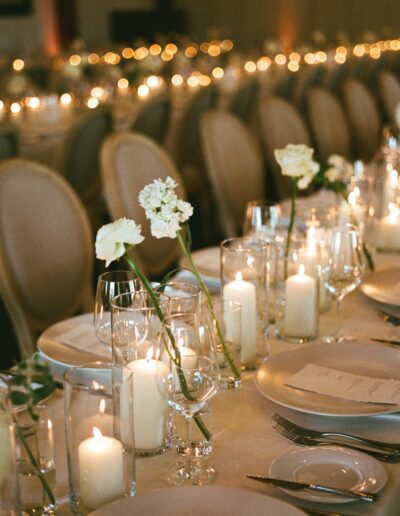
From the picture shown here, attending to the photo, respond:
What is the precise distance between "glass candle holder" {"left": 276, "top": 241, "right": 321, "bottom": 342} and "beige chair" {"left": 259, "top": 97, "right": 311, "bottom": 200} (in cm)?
241

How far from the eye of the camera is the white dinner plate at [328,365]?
149 centimetres

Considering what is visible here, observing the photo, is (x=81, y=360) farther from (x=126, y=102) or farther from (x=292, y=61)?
(x=292, y=61)

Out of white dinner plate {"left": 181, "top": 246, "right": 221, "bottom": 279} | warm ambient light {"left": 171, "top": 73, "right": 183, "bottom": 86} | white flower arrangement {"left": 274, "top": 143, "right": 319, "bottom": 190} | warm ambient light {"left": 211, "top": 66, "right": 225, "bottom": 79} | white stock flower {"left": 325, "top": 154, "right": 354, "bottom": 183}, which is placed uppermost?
warm ambient light {"left": 211, "top": 66, "right": 225, "bottom": 79}

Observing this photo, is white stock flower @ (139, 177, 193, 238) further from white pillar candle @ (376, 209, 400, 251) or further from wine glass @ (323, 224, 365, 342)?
white pillar candle @ (376, 209, 400, 251)

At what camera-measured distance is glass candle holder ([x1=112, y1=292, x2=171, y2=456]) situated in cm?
141

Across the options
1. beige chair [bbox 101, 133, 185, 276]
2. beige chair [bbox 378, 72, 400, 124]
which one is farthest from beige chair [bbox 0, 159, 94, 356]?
beige chair [bbox 378, 72, 400, 124]

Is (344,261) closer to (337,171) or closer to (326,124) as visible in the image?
(337,171)

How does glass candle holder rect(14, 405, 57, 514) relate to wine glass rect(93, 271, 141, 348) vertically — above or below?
below

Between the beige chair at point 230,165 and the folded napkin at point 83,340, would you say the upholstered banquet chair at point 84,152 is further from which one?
the folded napkin at point 83,340

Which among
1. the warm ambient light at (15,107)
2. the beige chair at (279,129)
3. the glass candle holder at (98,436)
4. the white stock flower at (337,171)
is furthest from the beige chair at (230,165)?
the glass candle holder at (98,436)

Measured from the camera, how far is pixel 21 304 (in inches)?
96.7

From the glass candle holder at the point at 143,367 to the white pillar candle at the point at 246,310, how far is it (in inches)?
12.0

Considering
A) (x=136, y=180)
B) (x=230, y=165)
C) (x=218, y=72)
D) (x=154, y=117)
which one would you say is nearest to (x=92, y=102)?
(x=154, y=117)

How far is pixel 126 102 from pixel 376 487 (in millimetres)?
5242
